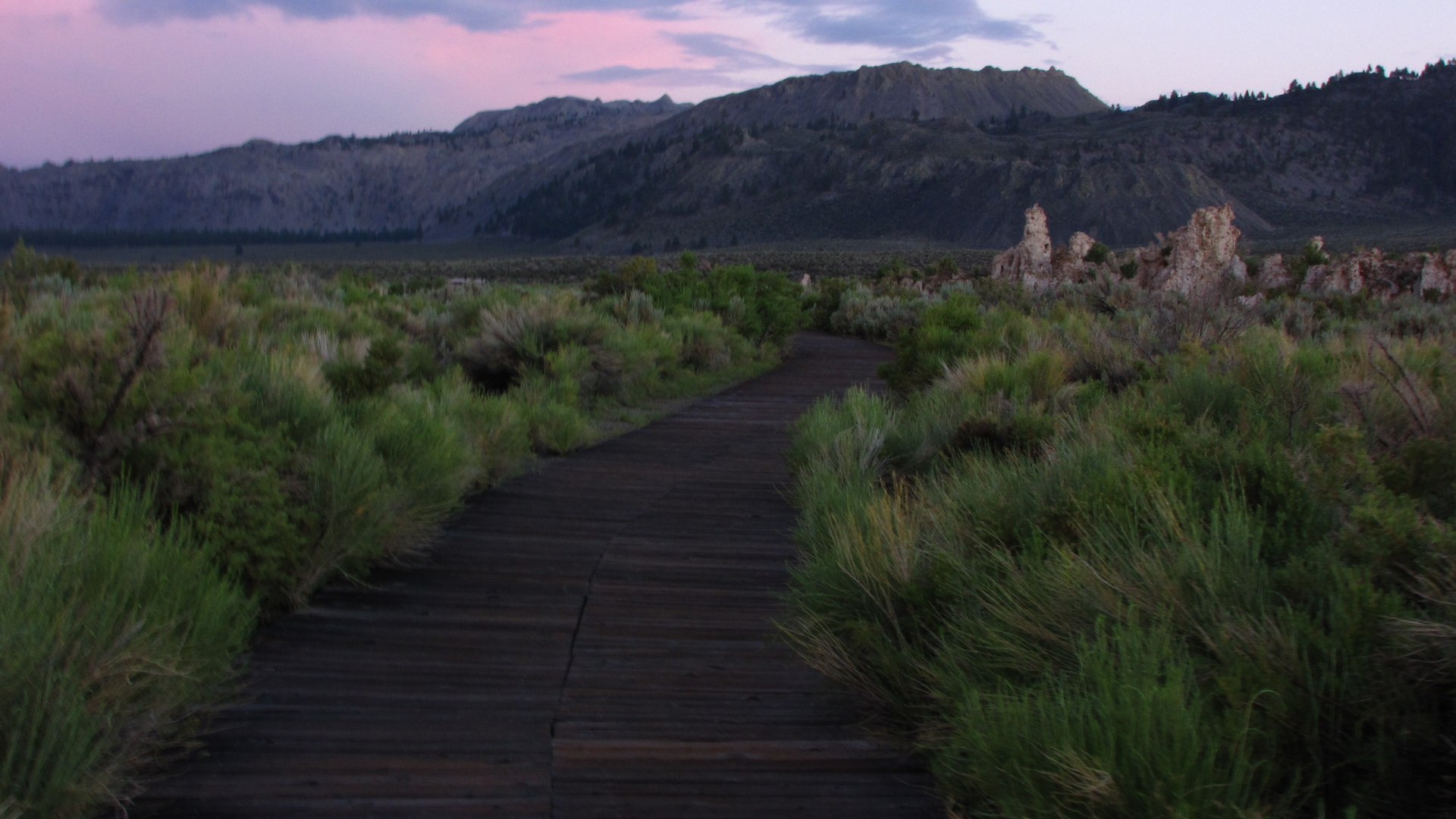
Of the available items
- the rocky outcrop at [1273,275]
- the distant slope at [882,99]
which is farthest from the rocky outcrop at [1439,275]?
the distant slope at [882,99]

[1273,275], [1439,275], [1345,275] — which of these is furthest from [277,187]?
[1439,275]

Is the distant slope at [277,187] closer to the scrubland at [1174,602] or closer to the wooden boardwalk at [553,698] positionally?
the wooden boardwalk at [553,698]

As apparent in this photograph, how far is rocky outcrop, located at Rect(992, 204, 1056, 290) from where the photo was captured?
2849cm

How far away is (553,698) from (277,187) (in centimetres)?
17753

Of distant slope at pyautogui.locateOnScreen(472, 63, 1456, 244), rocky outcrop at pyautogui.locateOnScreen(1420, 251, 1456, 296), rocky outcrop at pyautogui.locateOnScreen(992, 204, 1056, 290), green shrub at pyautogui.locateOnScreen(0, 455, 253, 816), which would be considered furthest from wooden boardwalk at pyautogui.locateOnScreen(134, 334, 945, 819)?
distant slope at pyautogui.locateOnScreen(472, 63, 1456, 244)

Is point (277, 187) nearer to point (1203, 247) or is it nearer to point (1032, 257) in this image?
point (1032, 257)

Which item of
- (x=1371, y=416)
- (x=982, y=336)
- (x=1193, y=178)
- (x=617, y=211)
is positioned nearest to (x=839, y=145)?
(x=617, y=211)

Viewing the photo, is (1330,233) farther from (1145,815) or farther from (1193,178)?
(1145,815)

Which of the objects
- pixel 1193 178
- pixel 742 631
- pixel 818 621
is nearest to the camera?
pixel 818 621

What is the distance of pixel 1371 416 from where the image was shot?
14.8 ft

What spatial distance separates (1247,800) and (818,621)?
1853mm

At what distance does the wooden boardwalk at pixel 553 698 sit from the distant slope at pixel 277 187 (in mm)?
160175

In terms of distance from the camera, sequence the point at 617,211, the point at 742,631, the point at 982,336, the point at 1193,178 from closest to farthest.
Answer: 1. the point at 742,631
2. the point at 982,336
3. the point at 1193,178
4. the point at 617,211

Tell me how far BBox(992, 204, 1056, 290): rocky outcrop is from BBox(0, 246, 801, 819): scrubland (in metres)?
22.2
